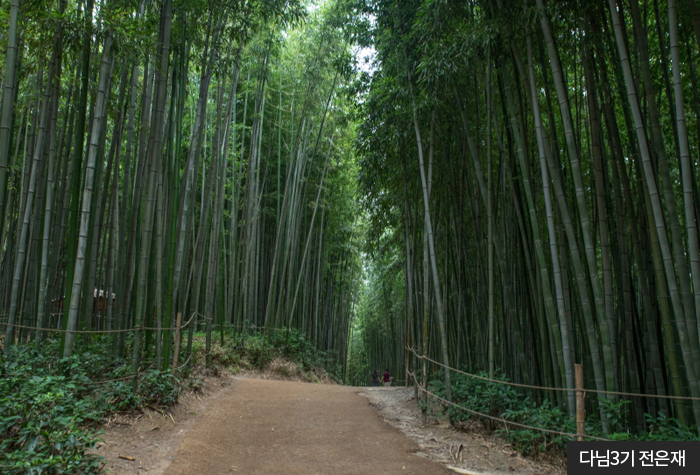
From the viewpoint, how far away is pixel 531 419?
3074mm

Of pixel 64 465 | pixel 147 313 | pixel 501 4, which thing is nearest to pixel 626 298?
pixel 501 4

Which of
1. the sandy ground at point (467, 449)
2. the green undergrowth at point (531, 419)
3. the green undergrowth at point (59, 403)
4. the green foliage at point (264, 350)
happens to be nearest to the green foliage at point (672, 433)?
the green undergrowth at point (531, 419)

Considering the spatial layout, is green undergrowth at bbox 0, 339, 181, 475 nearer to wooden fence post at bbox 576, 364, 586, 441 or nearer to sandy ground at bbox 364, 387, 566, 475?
sandy ground at bbox 364, 387, 566, 475

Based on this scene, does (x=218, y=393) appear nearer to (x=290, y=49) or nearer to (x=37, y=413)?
(x=37, y=413)

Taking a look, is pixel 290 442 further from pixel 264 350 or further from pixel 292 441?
pixel 264 350

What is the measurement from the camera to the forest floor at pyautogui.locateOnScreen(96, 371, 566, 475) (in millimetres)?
2891

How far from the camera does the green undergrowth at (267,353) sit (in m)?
6.79

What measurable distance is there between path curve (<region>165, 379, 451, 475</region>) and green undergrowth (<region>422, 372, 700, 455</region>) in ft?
1.80

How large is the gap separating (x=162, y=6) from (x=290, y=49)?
4.76 metres

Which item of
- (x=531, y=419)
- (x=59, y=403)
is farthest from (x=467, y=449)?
(x=59, y=403)

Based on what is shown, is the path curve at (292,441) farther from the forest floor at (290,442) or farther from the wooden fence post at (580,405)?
the wooden fence post at (580,405)

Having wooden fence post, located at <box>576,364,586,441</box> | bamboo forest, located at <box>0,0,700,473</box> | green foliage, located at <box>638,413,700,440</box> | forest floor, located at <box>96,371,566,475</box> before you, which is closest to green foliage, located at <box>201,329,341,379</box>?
bamboo forest, located at <box>0,0,700,473</box>

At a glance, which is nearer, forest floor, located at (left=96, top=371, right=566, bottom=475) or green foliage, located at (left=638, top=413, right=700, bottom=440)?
green foliage, located at (left=638, top=413, right=700, bottom=440)

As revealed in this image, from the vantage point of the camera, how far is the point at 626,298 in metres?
3.20
